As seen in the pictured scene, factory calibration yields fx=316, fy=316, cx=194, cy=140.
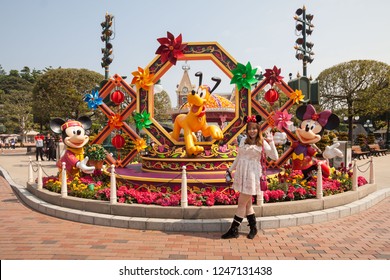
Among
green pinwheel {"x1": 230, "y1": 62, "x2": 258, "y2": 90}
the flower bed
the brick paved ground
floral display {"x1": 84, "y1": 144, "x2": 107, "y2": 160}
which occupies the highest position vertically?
green pinwheel {"x1": 230, "y1": 62, "x2": 258, "y2": 90}

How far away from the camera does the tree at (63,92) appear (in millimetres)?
28547

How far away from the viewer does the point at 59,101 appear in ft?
98.3

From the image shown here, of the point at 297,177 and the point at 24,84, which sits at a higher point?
the point at 24,84

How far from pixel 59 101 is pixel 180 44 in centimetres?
2463

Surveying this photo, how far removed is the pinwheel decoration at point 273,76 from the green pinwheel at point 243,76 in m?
0.95

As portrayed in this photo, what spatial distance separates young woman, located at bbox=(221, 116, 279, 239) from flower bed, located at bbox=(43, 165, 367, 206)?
0.92m

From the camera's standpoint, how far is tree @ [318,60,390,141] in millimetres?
30427

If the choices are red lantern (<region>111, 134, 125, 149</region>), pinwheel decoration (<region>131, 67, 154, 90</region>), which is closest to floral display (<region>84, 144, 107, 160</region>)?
red lantern (<region>111, 134, 125, 149</region>)

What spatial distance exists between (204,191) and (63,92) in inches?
1087

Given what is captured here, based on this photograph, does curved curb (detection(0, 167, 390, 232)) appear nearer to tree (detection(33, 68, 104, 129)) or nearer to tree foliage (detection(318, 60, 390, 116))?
tree (detection(33, 68, 104, 129))

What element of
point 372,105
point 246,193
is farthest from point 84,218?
point 372,105

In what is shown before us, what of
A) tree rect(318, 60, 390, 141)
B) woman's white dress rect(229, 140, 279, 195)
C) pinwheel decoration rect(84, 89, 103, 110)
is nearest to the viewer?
woman's white dress rect(229, 140, 279, 195)

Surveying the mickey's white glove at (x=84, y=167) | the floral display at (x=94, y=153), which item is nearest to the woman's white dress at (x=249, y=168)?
the mickey's white glove at (x=84, y=167)
